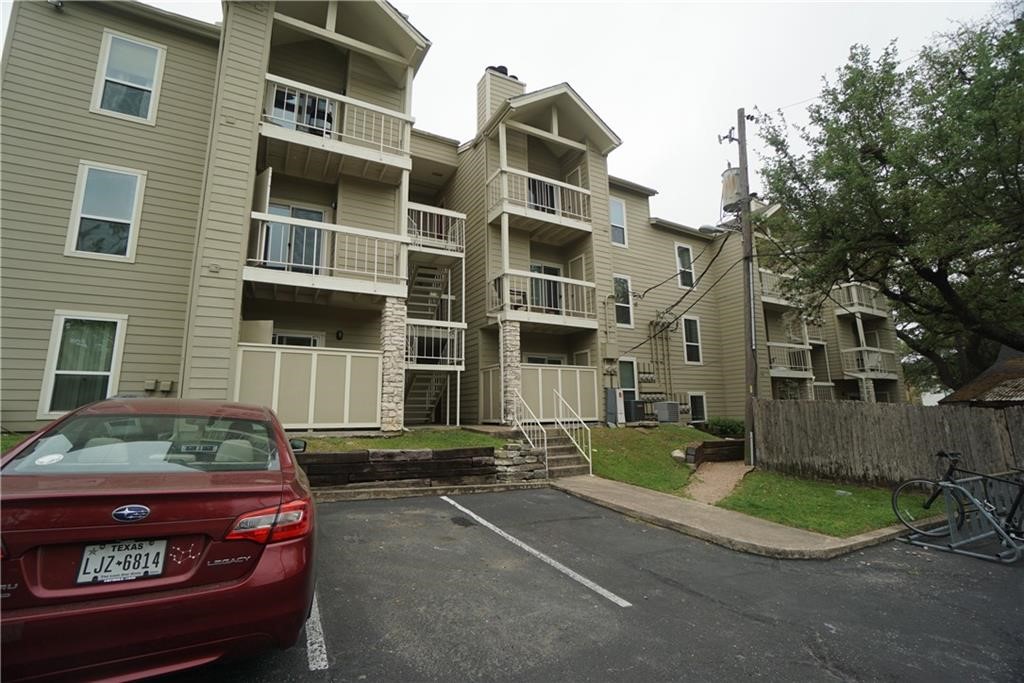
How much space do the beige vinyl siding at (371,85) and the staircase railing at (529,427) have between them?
9.13m

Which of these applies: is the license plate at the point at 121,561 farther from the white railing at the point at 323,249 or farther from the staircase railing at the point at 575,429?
the staircase railing at the point at 575,429

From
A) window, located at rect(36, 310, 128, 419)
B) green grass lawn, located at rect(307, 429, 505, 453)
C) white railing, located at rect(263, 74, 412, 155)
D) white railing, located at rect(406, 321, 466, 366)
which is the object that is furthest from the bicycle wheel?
window, located at rect(36, 310, 128, 419)

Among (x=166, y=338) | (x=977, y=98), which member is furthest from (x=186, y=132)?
(x=977, y=98)

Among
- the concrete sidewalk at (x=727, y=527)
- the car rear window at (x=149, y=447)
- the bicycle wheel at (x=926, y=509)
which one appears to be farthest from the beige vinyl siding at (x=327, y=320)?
the bicycle wheel at (x=926, y=509)

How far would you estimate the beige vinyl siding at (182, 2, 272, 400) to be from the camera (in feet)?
29.1

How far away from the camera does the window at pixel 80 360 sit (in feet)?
29.3

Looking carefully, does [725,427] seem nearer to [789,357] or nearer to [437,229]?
[789,357]

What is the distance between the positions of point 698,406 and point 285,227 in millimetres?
16188

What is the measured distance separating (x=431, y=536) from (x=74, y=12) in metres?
14.0

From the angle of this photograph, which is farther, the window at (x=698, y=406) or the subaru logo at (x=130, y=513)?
the window at (x=698, y=406)

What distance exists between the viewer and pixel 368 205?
12617 mm

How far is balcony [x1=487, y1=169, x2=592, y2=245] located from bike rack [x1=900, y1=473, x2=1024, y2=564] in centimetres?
1130

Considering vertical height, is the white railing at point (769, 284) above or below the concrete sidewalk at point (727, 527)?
above

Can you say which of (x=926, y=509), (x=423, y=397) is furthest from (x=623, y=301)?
(x=926, y=509)
